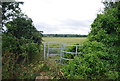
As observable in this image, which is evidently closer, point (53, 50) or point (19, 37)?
point (19, 37)

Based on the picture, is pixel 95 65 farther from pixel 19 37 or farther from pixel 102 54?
pixel 19 37

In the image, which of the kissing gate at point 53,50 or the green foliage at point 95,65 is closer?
the green foliage at point 95,65

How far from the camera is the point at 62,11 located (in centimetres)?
288

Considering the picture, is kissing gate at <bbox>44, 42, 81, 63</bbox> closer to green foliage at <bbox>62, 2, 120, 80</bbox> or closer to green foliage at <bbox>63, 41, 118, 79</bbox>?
green foliage at <bbox>62, 2, 120, 80</bbox>

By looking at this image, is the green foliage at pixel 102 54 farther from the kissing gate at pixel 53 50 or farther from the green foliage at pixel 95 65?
the kissing gate at pixel 53 50

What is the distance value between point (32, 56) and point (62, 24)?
1.34 meters

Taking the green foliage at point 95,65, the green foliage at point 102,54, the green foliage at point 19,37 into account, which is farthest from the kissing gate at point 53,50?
the green foliage at point 95,65

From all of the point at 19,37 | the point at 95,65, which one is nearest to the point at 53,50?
the point at 19,37

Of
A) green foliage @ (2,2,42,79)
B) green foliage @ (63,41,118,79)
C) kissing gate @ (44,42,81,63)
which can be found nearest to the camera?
green foliage @ (63,41,118,79)

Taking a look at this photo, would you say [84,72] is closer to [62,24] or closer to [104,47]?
[104,47]

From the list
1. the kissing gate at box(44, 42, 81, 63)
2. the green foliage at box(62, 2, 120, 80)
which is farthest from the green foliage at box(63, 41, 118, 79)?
the kissing gate at box(44, 42, 81, 63)

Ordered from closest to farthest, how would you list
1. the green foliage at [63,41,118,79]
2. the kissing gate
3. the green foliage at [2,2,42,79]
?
1. the green foliage at [63,41,118,79]
2. the green foliage at [2,2,42,79]
3. the kissing gate

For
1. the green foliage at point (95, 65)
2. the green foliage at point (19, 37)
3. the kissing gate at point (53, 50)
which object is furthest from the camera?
the kissing gate at point (53, 50)

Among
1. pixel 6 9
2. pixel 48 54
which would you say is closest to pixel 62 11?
pixel 6 9
